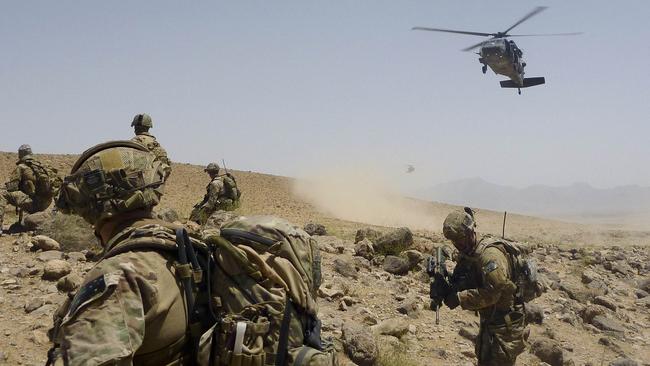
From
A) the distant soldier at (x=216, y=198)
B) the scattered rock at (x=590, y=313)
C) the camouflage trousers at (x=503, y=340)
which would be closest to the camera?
the camouflage trousers at (x=503, y=340)

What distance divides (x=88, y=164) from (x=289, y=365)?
119 centimetres

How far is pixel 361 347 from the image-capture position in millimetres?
5754

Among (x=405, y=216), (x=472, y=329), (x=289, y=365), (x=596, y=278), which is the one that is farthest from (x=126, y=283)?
(x=405, y=216)

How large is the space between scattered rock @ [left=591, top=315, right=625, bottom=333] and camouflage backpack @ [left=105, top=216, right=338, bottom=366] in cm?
857

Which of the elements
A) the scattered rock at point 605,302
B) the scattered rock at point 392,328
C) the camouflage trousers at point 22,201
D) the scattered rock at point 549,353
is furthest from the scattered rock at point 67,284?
the scattered rock at point 605,302

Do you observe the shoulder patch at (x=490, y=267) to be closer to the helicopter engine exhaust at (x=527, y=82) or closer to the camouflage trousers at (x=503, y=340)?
the camouflage trousers at (x=503, y=340)

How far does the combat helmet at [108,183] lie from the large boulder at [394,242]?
8.83 metres

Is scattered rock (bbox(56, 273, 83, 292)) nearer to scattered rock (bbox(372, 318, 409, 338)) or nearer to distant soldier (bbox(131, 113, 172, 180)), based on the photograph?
distant soldier (bbox(131, 113, 172, 180))

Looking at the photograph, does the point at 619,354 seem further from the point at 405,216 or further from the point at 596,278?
the point at 405,216

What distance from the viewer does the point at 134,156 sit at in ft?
7.39

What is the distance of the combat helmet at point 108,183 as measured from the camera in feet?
7.07

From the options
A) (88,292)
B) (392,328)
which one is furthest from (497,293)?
(88,292)

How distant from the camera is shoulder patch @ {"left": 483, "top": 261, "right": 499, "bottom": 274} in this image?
4.64 metres

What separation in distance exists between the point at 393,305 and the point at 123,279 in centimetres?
687
